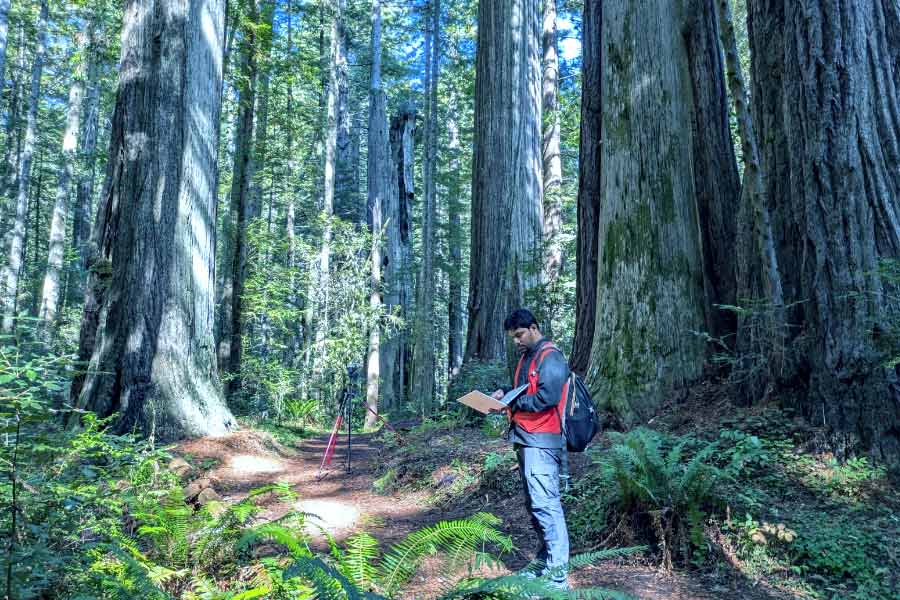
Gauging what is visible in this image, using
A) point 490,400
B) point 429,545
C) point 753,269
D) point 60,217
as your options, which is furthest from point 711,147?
point 60,217

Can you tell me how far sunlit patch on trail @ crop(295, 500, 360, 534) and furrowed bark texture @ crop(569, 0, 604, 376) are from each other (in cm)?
322

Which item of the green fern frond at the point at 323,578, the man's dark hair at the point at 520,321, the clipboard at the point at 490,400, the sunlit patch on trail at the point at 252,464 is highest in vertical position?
the man's dark hair at the point at 520,321

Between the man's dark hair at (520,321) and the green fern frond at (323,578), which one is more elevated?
the man's dark hair at (520,321)

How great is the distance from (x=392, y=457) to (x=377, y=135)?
13.2m

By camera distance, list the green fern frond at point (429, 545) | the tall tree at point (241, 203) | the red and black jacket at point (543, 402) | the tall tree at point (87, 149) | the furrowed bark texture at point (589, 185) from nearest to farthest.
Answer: the green fern frond at point (429, 545) → the red and black jacket at point (543, 402) → the furrowed bark texture at point (589, 185) → the tall tree at point (241, 203) → the tall tree at point (87, 149)

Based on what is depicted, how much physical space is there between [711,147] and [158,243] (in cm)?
742

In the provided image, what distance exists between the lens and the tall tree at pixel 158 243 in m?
7.83

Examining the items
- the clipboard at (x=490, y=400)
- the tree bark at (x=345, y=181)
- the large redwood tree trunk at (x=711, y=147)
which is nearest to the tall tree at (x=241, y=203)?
the tree bark at (x=345, y=181)

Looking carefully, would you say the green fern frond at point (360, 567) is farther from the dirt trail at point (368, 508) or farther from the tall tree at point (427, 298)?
the tall tree at point (427, 298)

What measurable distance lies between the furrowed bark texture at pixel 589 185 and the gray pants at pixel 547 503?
3498mm

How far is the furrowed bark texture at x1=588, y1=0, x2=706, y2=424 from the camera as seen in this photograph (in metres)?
6.43

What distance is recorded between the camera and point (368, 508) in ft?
22.0

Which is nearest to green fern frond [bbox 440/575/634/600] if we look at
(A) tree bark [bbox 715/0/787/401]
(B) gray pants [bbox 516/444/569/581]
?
(B) gray pants [bbox 516/444/569/581]

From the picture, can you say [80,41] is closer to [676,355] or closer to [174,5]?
[174,5]
